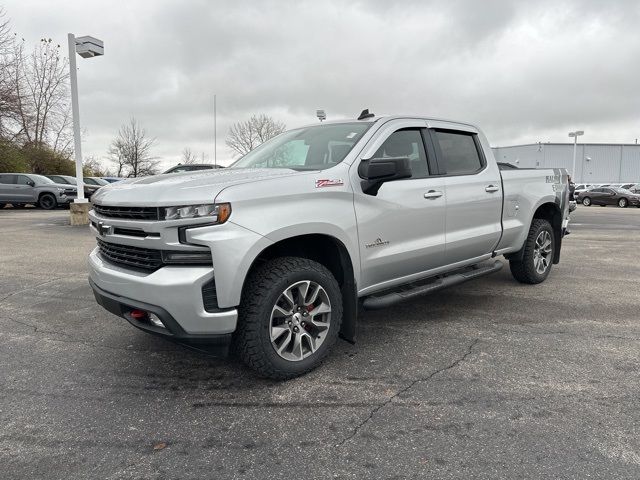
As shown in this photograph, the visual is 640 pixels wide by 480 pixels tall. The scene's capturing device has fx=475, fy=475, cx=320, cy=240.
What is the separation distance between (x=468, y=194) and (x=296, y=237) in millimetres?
2066

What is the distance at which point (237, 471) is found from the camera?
2.30 m

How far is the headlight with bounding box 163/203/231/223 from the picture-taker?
277 cm

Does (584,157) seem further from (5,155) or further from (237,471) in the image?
(237,471)

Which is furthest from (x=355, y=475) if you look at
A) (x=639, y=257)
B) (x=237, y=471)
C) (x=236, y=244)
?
(x=639, y=257)

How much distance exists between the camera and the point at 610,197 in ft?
103

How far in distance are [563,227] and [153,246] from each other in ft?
17.6

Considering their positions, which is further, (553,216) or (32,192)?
(32,192)

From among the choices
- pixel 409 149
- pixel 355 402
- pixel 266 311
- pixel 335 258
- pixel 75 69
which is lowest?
pixel 355 402

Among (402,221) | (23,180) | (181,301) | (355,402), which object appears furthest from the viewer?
(23,180)

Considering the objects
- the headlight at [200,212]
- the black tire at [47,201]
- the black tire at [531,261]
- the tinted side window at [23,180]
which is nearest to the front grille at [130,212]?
the headlight at [200,212]

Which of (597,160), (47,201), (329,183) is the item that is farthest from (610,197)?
(597,160)

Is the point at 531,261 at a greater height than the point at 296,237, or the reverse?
the point at 296,237

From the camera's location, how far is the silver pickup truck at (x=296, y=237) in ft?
9.16

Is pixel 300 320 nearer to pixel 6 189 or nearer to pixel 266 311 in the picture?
pixel 266 311
